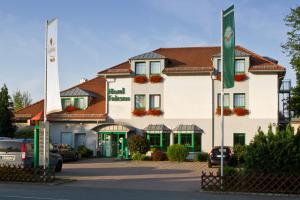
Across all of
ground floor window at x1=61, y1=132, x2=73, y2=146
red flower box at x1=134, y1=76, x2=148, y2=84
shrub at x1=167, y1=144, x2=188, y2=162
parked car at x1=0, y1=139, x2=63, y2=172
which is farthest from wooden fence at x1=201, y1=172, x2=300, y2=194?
ground floor window at x1=61, y1=132, x2=73, y2=146

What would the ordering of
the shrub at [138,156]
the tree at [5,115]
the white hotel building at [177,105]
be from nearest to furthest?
1. the shrub at [138,156]
2. the white hotel building at [177,105]
3. the tree at [5,115]

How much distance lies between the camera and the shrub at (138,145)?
39.0 m

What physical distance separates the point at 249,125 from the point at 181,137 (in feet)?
18.0

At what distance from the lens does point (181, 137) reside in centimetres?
4028

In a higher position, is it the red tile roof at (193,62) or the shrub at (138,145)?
the red tile roof at (193,62)

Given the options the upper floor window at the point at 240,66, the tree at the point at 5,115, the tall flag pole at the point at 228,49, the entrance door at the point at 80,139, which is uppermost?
the upper floor window at the point at 240,66

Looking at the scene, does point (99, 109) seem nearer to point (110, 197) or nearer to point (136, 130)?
point (136, 130)

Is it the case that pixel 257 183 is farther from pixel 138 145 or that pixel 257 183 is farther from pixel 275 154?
pixel 138 145

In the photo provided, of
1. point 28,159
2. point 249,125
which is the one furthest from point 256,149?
point 249,125

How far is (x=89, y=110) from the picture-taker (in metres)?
43.5

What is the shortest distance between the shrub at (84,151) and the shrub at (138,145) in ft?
12.4

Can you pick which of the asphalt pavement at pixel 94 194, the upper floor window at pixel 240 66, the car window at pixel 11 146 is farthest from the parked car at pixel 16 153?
the upper floor window at pixel 240 66

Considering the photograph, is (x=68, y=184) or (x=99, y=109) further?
(x=99, y=109)

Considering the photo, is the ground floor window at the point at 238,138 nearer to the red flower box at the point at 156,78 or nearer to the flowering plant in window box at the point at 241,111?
the flowering plant in window box at the point at 241,111
